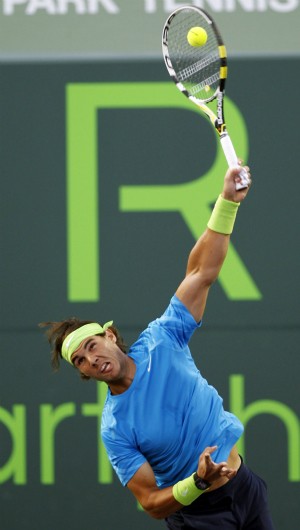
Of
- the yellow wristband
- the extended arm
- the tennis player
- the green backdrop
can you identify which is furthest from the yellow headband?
the green backdrop

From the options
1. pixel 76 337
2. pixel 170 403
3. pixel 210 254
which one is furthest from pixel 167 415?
pixel 210 254

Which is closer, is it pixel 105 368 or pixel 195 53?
pixel 105 368

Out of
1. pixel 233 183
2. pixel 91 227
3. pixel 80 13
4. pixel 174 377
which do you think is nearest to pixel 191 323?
pixel 174 377

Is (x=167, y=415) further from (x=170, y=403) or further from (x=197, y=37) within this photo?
(x=197, y=37)

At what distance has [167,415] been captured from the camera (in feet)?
12.6

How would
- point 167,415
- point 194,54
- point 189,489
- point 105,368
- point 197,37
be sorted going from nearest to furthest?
point 189,489
point 105,368
point 167,415
point 197,37
point 194,54

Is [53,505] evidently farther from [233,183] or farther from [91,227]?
[233,183]

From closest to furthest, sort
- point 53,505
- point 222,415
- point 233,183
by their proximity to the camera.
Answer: point 233,183
point 222,415
point 53,505

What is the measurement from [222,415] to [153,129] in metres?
1.56

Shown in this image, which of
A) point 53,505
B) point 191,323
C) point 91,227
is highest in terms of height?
point 91,227

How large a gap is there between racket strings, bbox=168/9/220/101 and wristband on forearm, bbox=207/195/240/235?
0.46m

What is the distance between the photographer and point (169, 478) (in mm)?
3928

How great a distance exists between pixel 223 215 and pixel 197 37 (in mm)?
619

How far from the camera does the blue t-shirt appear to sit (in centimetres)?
381
